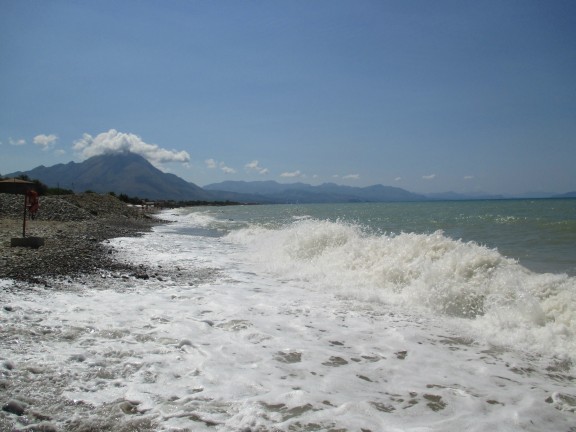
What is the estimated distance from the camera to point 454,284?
8.54m

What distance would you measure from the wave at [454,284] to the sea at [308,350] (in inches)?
1.4

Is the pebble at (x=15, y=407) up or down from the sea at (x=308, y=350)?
up

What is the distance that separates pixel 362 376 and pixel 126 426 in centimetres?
265

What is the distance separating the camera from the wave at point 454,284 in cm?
649

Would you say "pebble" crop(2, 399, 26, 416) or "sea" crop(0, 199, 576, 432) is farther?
"sea" crop(0, 199, 576, 432)

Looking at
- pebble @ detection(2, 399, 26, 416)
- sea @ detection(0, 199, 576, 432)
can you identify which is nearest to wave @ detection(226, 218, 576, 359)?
sea @ detection(0, 199, 576, 432)

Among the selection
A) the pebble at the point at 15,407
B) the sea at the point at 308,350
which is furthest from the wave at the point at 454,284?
the pebble at the point at 15,407

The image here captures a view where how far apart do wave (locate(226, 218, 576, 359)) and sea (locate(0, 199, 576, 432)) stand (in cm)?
4

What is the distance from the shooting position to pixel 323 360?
522cm

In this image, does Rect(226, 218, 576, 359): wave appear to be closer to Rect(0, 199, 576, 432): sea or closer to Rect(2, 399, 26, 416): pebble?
Rect(0, 199, 576, 432): sea

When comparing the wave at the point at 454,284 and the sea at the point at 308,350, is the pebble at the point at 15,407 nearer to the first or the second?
the sea at the point at 308,350

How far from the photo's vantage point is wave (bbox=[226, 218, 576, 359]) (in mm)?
6488

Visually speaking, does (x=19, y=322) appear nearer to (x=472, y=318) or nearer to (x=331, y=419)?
(x=331, y=419)

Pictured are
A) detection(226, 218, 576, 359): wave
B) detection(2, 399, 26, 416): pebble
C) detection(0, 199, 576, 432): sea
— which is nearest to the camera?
detection(2, 399, 26, 416): pebble
